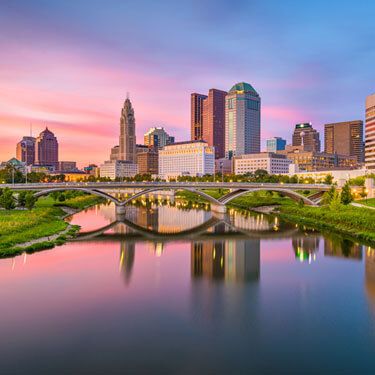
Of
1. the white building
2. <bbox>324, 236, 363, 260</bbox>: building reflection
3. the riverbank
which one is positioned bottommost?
<bbox>324, 236, 363, 260</bbox>: building reflection

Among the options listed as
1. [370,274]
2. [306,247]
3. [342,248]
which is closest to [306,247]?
[306,247]

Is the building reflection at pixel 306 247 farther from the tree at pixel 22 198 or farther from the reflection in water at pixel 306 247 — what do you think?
the tree at pixel 22 198

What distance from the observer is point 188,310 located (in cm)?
Result: 2094

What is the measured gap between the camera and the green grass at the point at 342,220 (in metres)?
44.1

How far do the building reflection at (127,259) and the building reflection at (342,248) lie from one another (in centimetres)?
1931

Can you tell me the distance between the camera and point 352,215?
163ft

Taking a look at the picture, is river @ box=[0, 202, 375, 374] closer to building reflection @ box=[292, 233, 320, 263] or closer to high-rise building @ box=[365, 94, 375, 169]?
building reflection @ box=[292, 233, 320, 263]

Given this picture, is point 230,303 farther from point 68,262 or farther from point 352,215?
point 352,215

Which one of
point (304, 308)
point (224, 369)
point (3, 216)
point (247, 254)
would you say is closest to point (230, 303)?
point (304, 308)

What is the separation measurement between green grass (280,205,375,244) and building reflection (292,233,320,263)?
4717 mm

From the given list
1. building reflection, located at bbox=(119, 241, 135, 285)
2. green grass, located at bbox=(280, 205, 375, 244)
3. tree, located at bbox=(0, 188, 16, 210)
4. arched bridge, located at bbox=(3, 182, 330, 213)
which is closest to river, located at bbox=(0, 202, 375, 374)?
building reflection, located at bbox=(119, 241, 135, 285)

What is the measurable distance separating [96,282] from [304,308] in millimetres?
14474

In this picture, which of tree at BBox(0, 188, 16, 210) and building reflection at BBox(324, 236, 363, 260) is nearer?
building reflection at BBox(324, 236, 363, 260)

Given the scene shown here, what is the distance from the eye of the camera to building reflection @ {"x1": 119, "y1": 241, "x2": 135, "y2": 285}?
29.1 metres
